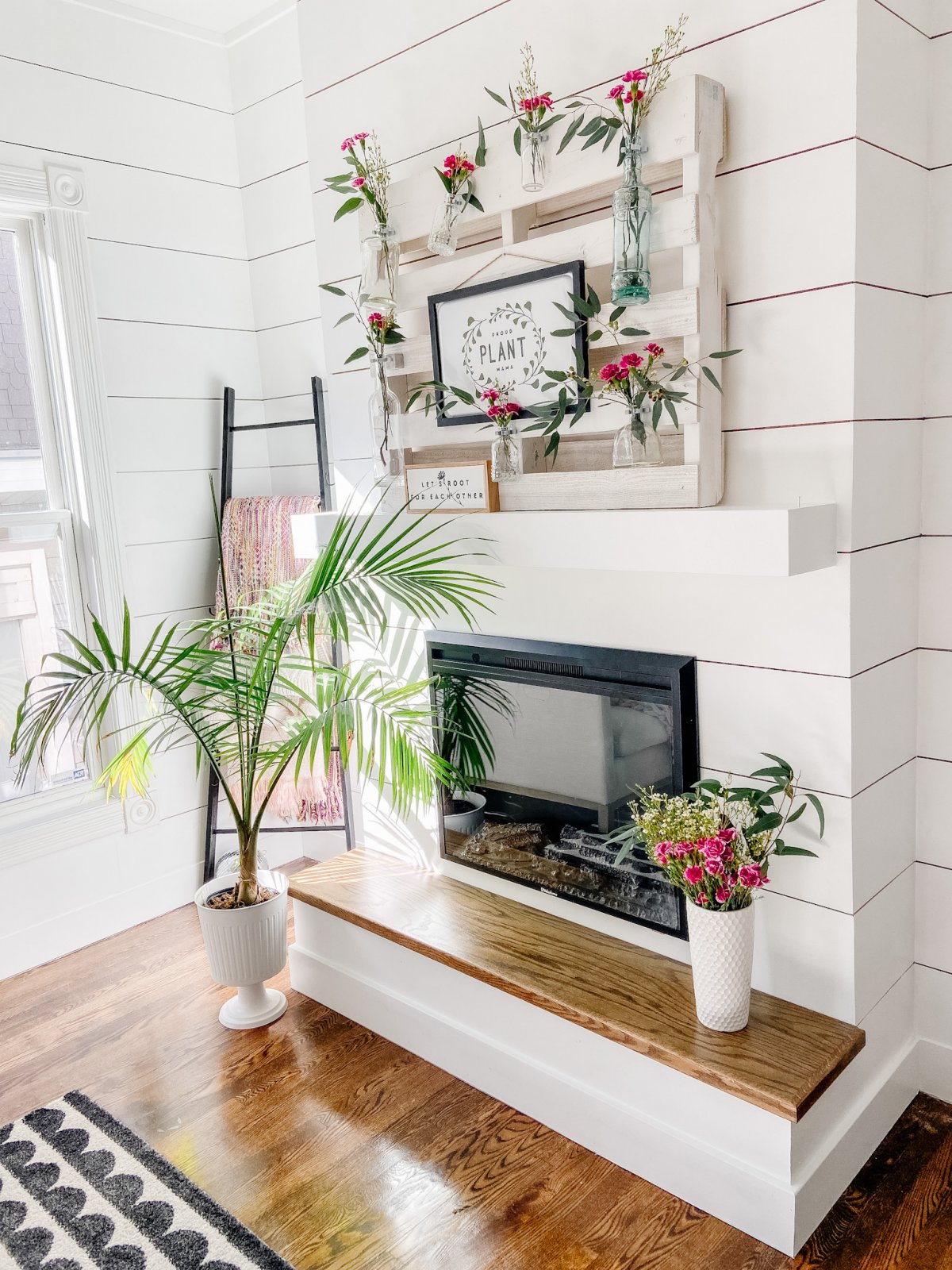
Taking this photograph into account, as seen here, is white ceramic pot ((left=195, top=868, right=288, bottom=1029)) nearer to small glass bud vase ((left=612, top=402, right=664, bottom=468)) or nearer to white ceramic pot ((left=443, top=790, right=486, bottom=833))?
white ceramic pot ((left=443, top=790, right=486, bottom=833))

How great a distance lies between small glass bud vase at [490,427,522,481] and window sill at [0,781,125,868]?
5.13 ft

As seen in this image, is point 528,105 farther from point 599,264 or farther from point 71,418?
point 71,418

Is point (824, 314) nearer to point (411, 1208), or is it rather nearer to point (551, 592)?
point (551, 592)

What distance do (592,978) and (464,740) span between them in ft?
2.24

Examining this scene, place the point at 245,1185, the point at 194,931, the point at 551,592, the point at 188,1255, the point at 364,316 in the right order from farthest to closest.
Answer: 1. the point at 194,931
2. the point at 364,316
3. the point at 551,592
4. the point at 245,1185
5. the point at 188,1255

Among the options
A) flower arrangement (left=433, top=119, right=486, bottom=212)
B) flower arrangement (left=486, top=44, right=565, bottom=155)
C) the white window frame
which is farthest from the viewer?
the white window frame

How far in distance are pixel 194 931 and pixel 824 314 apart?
2418 millimetres

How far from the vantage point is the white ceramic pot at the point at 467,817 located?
2.39 meters

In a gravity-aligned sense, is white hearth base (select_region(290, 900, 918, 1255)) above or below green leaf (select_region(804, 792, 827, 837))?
below

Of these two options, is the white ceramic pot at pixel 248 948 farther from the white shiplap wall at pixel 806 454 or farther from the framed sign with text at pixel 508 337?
the framed sign with text at pixel 508 337

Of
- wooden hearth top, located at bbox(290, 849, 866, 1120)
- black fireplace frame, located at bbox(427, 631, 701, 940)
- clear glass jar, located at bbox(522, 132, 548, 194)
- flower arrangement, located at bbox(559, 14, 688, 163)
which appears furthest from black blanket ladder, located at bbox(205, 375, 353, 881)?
flower arrangement, located at bbox(559, 14, 688, 163)

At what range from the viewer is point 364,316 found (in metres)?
2.41

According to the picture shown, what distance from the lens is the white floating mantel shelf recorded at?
151 centimetres

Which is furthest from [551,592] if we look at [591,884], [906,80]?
[906,80]
